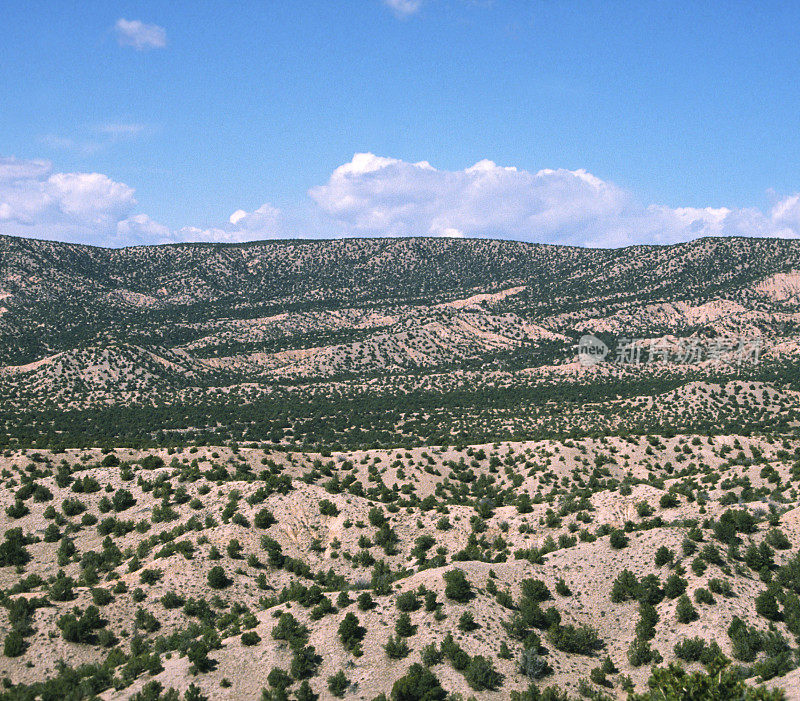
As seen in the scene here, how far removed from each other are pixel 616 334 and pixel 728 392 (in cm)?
5493

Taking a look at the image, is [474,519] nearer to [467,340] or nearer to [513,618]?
[513,618]

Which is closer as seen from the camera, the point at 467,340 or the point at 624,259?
the point at 467,340

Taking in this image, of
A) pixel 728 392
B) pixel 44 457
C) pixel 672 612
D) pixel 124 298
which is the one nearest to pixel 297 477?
pixel 44 457

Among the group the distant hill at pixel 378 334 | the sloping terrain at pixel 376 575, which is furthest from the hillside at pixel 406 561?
the distant hill at pixel 378 334

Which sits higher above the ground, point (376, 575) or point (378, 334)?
point (378, 334)

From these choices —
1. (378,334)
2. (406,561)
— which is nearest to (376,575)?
(406,561)

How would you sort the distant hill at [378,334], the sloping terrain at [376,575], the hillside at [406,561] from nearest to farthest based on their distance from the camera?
the hillside at [406,561] < the sloping terrain at [376,575] < the distant hill at [378,334]

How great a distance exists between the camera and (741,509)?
33594 millimetres

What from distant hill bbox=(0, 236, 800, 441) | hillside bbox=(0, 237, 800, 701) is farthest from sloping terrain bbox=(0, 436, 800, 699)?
distant hill bbox=(0, 236, 800, 441)

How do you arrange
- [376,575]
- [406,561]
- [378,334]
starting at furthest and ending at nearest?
[378,334] < [406,561] < [376,575]

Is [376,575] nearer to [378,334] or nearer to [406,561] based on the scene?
[406,561]

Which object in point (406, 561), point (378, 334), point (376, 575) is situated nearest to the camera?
point (376, 575)

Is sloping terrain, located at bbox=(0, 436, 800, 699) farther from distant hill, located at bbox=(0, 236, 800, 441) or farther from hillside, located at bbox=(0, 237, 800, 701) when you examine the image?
distant hill, located at bbox=(0, 236, 800, 441)

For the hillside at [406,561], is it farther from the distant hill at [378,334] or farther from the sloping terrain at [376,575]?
the distant hill at [378,334]
